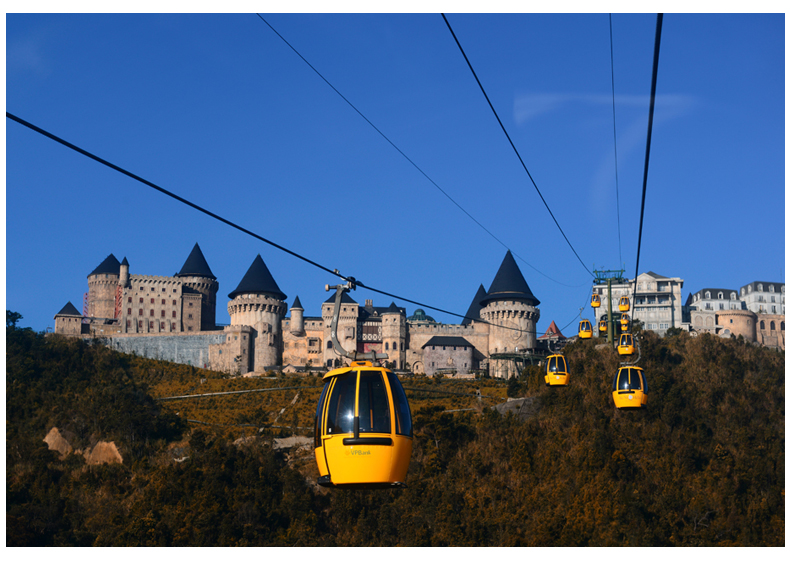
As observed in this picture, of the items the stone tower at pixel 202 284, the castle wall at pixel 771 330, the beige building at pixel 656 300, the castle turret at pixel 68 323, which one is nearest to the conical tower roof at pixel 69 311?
the castle turret at pixel 68 323

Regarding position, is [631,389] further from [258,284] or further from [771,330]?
[771,330]

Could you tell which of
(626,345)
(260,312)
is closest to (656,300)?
(260,312)

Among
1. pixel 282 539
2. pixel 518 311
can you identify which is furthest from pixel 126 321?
pixel 282 539

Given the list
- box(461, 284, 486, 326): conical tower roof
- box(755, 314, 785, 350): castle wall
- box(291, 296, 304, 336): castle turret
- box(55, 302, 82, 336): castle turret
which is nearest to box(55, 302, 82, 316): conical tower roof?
box(55, 302, 82, 336): castle turret

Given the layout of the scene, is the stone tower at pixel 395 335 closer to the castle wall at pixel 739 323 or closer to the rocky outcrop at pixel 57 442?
the rocky outcrop at pixel 57 442

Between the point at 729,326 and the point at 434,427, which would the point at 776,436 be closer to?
the point at 434,427
